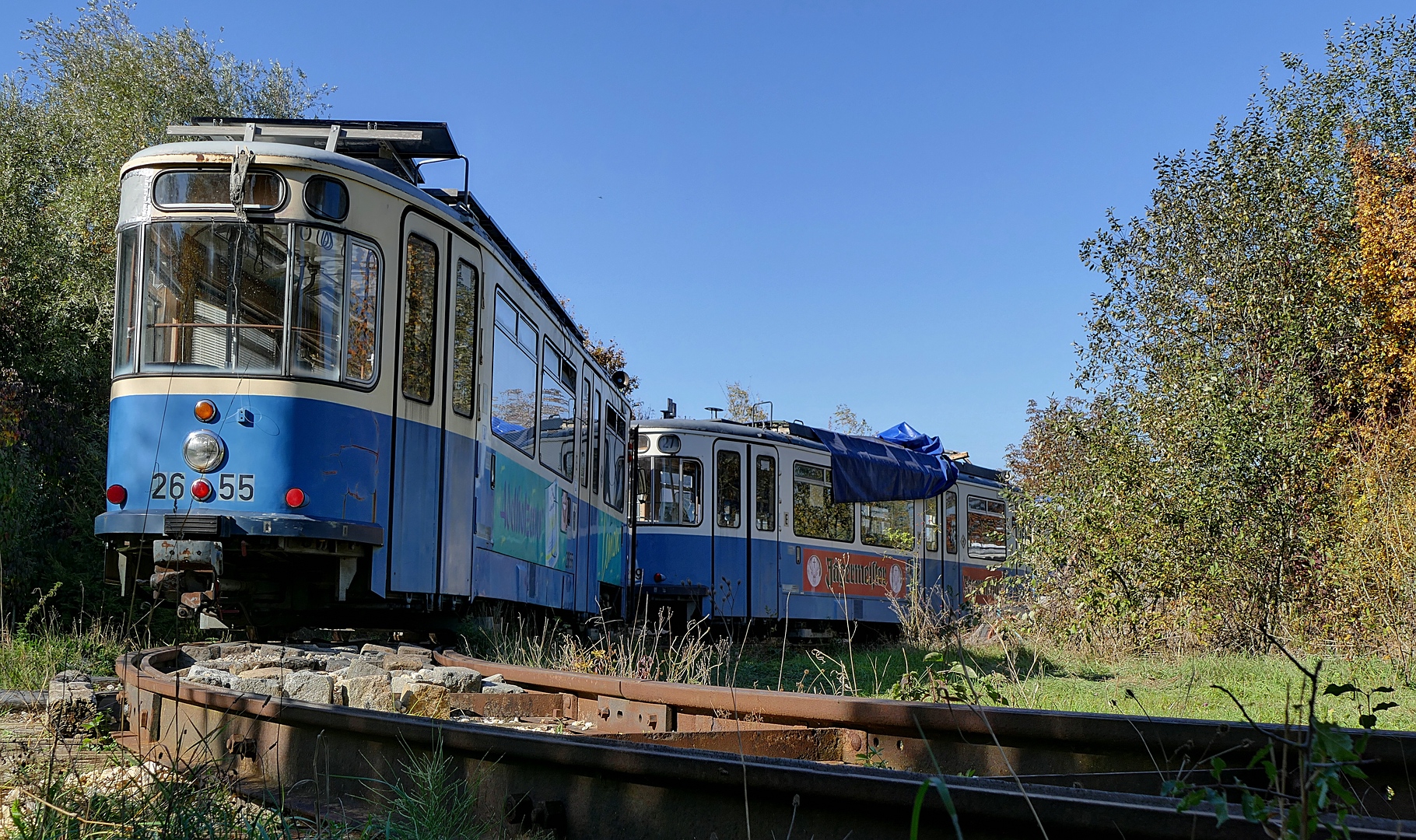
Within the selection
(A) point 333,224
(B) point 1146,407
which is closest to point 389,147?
(A) point 333,224

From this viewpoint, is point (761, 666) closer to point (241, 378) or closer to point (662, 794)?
point (241, 378)

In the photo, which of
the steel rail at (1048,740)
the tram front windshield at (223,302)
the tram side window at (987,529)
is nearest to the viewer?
the steel rail at (1048,740)

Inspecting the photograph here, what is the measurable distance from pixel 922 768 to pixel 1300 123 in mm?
18304

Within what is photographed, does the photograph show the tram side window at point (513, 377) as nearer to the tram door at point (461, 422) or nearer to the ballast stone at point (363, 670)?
the tram door at point (461, 422)

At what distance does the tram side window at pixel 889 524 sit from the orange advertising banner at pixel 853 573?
23 centimetres

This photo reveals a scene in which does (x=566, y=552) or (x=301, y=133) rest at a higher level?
(x=301, y=133)

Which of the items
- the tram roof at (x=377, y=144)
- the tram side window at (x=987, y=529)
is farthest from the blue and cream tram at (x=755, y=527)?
the tram roof at (x=377, y=144)

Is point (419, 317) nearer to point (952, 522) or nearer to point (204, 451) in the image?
point (204, 451)

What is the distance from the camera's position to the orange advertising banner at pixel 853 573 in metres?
15.5

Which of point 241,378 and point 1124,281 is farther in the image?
point 1124,281

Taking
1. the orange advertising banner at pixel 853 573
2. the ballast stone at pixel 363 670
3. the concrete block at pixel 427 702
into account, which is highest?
the orange advertising banner at pixel 853 573

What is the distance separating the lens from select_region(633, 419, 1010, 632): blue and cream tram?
47.9 ft

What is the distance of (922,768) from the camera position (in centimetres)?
384

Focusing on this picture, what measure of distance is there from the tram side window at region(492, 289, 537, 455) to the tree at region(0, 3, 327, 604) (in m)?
4.86
